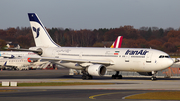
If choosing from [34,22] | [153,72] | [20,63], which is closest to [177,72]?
[153,72]

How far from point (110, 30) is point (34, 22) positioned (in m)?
83.5

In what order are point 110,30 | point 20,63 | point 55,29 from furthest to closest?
point 55,29
point 110,30
point 20,63

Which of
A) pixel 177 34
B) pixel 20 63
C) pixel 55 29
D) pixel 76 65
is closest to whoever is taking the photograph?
pixel 76 65

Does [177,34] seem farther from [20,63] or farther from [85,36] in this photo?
[20,63]

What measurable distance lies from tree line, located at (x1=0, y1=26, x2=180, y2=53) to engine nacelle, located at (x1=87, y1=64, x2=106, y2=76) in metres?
55.2

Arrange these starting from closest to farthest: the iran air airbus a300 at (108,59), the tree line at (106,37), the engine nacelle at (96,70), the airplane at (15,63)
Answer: the iran air airbus a300 at (108,59) → the engine nacelle at (96,70) → the airplane at (15,63) → the tree line at (106,37)

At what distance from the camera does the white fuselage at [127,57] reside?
3848cm

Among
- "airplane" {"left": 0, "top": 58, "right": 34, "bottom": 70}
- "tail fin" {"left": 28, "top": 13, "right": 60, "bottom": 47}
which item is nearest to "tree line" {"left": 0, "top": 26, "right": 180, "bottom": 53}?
"airplane" {"left": 0, "top": 58, "right": 34, "bottom": 70}

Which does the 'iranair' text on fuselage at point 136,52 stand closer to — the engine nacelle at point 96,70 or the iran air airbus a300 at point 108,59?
the iran air airbus a300 at point 108,59

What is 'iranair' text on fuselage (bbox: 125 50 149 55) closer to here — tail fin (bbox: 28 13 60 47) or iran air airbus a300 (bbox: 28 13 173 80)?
iran air airbus a300 (bbox: 28 13 173 80)

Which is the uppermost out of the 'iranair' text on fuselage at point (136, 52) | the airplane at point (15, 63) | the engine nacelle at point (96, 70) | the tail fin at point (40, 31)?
the tail fin at point (40, 31)

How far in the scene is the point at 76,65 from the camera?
140 ft

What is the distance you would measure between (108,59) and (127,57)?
9.58ft

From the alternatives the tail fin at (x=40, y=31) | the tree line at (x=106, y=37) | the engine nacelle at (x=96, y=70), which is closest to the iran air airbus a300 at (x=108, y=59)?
the engine nacelle at (x=96, y=70)
